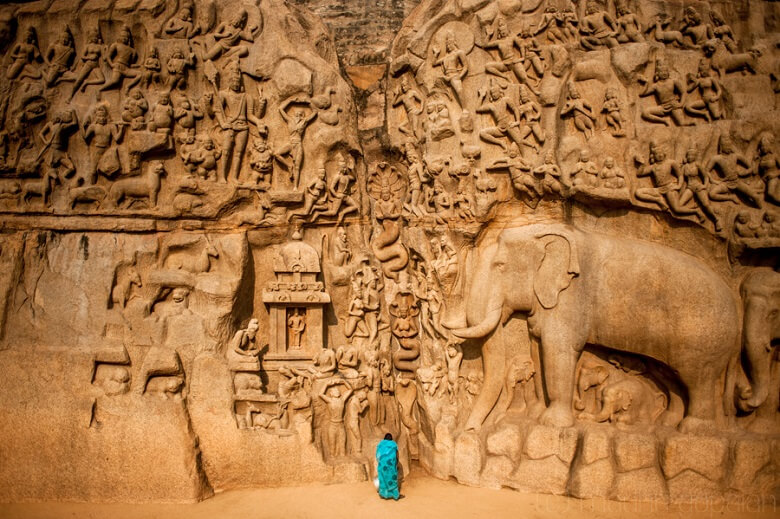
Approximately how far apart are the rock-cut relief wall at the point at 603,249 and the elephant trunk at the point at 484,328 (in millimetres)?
28

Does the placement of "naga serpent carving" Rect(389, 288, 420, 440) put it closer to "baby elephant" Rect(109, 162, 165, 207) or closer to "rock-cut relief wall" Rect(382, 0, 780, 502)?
"rock-cut relief wall" Rect(382, 0, 780, 502)

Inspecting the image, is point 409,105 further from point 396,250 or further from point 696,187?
point 696,187

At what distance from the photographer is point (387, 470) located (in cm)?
693

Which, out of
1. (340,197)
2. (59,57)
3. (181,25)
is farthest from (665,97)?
(59,57)

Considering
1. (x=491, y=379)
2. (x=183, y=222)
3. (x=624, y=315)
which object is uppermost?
(x=183, y=222)

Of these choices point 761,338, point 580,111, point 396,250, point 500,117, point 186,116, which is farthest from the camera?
point 396,250

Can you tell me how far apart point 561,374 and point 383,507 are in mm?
2547

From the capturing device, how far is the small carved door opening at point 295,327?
27.1 ft

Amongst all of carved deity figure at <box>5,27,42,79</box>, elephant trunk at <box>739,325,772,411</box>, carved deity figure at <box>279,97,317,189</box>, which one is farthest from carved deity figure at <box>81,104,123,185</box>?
elephant trunk at <box>739,325,772,411</box>

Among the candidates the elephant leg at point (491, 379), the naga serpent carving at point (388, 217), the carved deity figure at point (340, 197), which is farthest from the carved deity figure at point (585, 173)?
the carved deity figure at point (340, 197)

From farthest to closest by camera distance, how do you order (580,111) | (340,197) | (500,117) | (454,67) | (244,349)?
(340,197) < (454,67) < (244,349) < (500,117) < (580,111)

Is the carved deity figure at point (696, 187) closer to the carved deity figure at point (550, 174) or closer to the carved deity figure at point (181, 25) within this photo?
the carved deity figure at point (550, 174)

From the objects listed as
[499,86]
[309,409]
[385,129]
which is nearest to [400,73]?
[385,129]

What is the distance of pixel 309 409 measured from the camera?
25.2 feet
